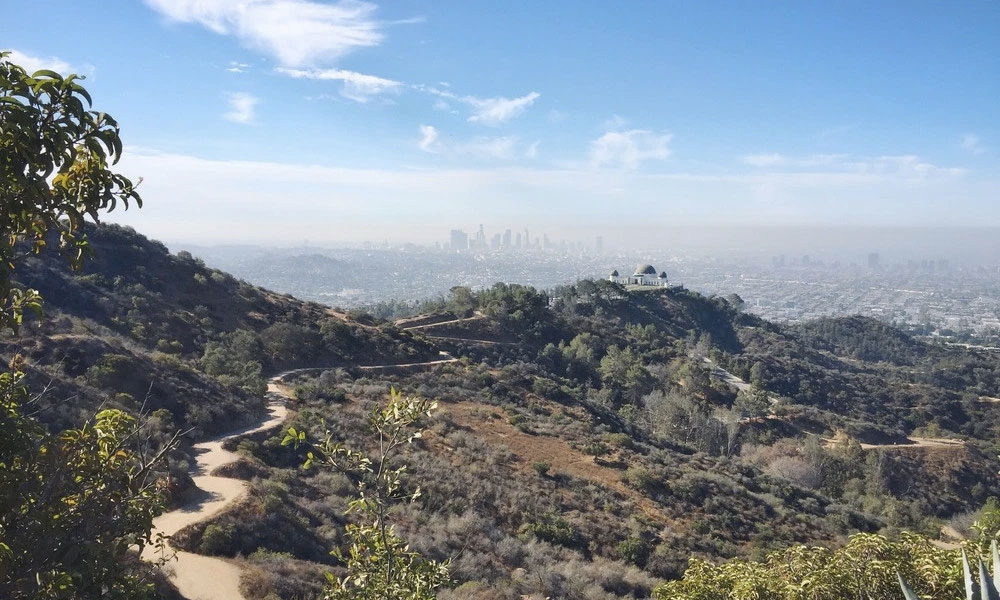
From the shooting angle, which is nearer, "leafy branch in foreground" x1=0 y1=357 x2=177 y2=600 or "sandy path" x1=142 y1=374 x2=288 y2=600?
"leafy branch in foreground" x1=0 y1=357 x2=177 y2=600

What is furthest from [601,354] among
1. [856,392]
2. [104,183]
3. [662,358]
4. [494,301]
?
[104,183]

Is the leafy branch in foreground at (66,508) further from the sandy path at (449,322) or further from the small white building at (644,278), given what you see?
the small white building at (644,278)

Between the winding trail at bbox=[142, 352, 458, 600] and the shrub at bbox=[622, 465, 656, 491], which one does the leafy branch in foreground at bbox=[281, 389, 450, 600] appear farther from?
the shrub at bbox=[622, 465, 656, 491]

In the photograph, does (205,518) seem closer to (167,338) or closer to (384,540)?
(384,540)

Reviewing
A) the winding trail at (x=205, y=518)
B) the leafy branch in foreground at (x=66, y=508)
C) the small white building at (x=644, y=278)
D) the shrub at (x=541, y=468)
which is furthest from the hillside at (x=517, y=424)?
the small white building at (x=644, y=278)

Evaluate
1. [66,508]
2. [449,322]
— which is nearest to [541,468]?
[66,508]

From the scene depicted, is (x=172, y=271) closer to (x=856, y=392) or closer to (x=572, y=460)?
(x=572, y=460)

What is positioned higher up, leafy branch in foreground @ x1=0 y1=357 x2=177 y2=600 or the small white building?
leafy branch in foreground @ x1=0 y1=357 x2=177 y2=600

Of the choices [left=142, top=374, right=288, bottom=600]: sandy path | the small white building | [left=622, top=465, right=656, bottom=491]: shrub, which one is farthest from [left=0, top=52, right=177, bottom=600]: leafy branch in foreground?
the small white building
